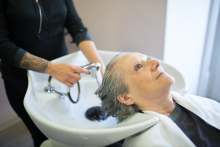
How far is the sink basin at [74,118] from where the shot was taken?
900mm

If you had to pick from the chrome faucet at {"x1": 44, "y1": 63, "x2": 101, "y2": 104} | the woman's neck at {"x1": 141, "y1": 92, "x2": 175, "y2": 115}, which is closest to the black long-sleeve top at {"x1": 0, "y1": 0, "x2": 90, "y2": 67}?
the chrome faucet at {"x1": 44, "y1": 63, "x2": 101, "y2": 104}

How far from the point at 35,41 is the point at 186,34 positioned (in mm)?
882

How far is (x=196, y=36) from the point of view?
176 cm

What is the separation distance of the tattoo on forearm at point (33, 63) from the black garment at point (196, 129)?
21.5 inches

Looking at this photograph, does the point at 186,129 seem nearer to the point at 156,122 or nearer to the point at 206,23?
the point at 156,122

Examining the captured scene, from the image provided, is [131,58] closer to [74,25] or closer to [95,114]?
[95,114]

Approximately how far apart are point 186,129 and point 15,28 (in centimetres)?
84

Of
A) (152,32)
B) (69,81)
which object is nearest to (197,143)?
(69,81)

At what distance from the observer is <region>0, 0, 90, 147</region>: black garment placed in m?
1.21

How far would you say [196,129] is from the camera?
41.8 inches

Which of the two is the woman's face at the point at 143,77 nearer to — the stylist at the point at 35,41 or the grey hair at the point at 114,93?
the grey hair at the point at 114,93

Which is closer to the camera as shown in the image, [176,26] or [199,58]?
[176,26]

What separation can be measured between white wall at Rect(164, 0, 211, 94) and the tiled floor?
3.88 ft

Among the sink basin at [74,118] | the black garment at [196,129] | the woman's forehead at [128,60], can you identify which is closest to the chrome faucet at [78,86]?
the sink basin at [74,118]
